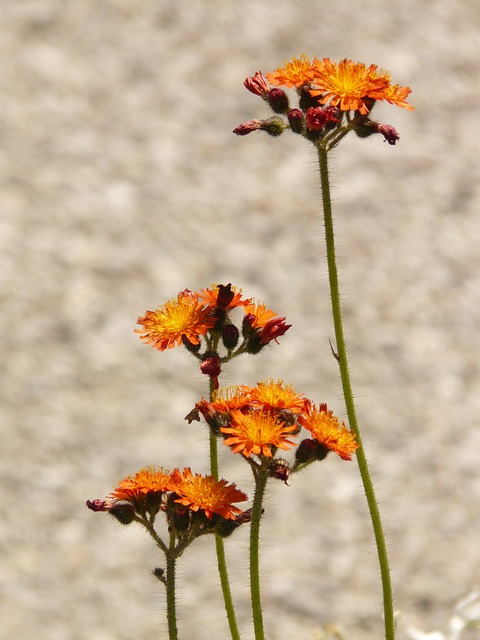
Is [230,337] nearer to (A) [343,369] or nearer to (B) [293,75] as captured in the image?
(A) [343,369]

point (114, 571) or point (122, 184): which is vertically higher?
point (122, 184)

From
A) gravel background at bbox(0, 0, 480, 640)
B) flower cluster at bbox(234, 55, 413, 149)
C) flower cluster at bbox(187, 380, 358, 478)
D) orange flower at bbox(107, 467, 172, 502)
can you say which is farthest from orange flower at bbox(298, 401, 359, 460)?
gravel background at bbox(0, 0, 480, 640)

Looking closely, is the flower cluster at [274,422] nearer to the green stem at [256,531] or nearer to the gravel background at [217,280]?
the green stem at [256,531]

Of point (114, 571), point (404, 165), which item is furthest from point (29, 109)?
point (114, 571)

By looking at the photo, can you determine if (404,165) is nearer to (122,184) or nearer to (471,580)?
(122,184)

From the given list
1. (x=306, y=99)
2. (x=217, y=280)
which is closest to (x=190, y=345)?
(x=306, y=99)

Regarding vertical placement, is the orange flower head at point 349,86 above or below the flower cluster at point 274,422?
above

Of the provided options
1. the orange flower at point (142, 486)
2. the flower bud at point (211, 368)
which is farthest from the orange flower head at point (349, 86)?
the orange flower at point (142, 486)
